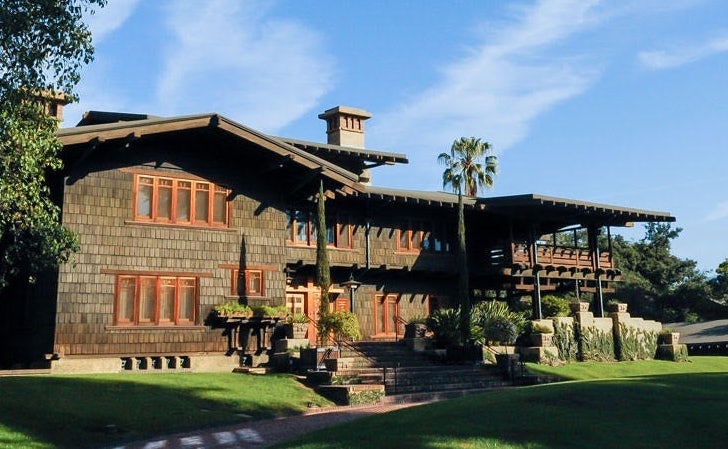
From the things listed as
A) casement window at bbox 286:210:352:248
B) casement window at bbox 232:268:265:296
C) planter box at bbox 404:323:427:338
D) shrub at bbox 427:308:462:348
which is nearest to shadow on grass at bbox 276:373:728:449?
shrub at bbox 427:308:462:348

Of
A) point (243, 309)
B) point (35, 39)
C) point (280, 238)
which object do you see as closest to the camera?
point (35, 39)

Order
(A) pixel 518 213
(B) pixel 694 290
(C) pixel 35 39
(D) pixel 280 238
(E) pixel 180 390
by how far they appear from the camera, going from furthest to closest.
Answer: (B) pixel 694 290 < (A) pixel 518 213 < (D) pixel 280 238 < (E) pixel 180 390 < (C) pixel 35 39

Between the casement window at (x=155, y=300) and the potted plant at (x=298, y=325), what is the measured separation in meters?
3.26

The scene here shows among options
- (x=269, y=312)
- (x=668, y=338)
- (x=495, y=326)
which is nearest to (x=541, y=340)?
(x=495, y=326)

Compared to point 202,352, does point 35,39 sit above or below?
above

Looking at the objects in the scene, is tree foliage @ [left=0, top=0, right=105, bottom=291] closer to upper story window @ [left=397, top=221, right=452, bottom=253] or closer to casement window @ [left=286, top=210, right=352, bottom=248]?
casement window @ [left=286, top=210, right=352, bottom=248]

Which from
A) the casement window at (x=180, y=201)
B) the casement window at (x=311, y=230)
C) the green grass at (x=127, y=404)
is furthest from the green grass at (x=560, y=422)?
the casement window at (x=311, y=230)

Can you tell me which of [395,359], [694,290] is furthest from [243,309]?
[694,290]

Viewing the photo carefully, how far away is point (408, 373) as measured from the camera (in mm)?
23562

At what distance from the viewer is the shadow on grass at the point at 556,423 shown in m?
11.1

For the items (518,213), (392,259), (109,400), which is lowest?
(109,400)

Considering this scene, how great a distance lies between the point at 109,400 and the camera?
17312mm

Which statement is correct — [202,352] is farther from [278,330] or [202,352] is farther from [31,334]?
[31,334]

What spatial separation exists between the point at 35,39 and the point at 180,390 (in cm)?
893
